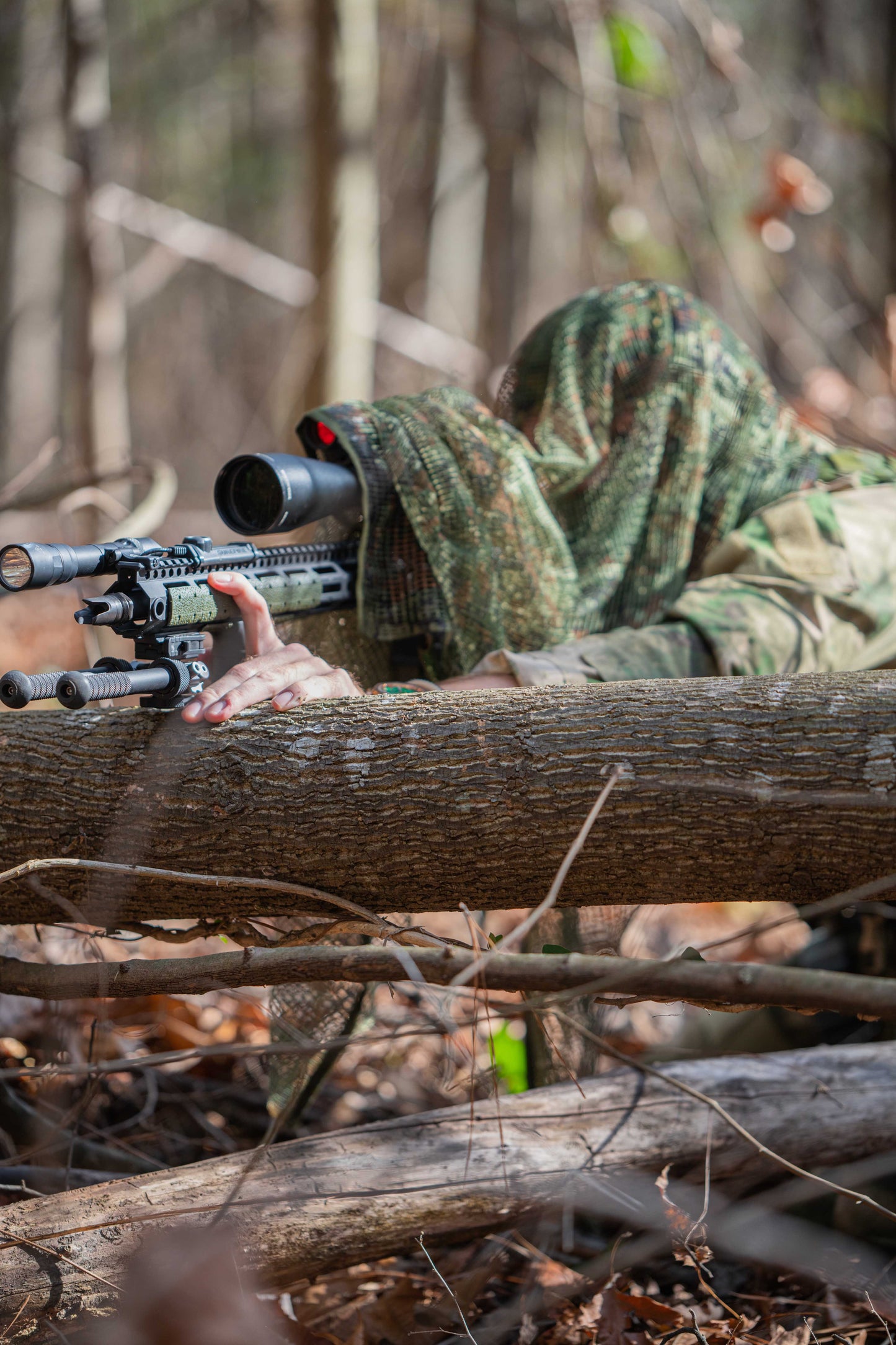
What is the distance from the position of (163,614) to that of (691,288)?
21.6 feet

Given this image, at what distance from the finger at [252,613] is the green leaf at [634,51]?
558 cm

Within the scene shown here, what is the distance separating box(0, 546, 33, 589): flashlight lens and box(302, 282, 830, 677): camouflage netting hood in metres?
0.93

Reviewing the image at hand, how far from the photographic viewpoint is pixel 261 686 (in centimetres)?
160

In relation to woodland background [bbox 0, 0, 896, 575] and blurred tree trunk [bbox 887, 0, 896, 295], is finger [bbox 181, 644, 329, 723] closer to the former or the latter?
woodland background [bbox 0, 0, 896, 575]

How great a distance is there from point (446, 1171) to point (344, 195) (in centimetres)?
428

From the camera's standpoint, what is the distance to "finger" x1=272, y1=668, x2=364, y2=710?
5.16 ft

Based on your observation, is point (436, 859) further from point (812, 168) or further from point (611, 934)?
point (812, 168)

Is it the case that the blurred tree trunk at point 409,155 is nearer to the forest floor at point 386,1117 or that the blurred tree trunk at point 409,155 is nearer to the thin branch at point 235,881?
the forest floor at point 386,1117

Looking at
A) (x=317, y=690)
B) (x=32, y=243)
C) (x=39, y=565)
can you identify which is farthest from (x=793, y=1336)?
(x=32, y=243)

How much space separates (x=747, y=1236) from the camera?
180 centimetres

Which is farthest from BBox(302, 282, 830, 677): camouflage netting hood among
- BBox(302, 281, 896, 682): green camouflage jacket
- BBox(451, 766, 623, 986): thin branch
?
BBox(451, 766, 623, 986): thin branch

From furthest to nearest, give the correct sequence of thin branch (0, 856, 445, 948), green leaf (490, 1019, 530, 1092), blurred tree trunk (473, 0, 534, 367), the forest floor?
blurred tree trunk (473, 0, 534, 367)
green leaf (490, 1019, 530, 1092)
the forest floor
thin branch (0, 856, 445, 948)

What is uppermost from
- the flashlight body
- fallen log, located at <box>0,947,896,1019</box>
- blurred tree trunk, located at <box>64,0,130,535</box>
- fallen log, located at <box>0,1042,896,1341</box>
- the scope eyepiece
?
blurred tree trunk, located at <box>64,0,130,535</box>

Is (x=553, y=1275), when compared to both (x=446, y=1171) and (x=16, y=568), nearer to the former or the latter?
(x=446, y=1171)
